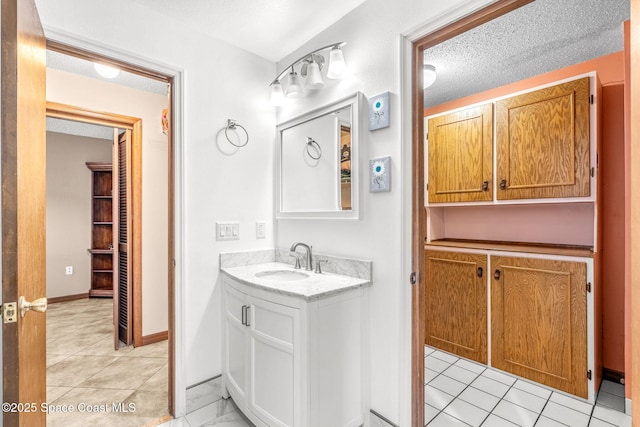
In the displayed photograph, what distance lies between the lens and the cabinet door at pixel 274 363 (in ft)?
4.61

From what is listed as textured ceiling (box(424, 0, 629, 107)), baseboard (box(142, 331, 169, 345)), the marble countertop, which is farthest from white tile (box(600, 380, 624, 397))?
baseboard (box(142, 331, 169, 345))

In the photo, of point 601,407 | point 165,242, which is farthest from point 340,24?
point 601,407

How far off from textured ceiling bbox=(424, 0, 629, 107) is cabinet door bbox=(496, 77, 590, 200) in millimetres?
268

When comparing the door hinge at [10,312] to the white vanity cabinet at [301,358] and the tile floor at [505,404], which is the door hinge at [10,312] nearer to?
the white vanity cabinet at [301,358]

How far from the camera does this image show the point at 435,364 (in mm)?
2396

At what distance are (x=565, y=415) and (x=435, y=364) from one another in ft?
2.66

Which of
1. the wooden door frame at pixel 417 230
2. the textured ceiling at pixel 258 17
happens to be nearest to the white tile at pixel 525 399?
the wooden door frame at pixel 417 230

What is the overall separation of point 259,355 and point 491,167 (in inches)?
85.3

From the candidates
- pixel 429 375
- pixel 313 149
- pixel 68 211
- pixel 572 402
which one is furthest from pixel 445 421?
pixel 68 211

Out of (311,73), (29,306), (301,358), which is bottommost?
(301,358)

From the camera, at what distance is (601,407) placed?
1.83 meters

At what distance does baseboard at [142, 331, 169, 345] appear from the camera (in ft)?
9.07

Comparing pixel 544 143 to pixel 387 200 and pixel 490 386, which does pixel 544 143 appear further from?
pixel 490 386

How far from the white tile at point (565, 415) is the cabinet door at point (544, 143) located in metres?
1.32
